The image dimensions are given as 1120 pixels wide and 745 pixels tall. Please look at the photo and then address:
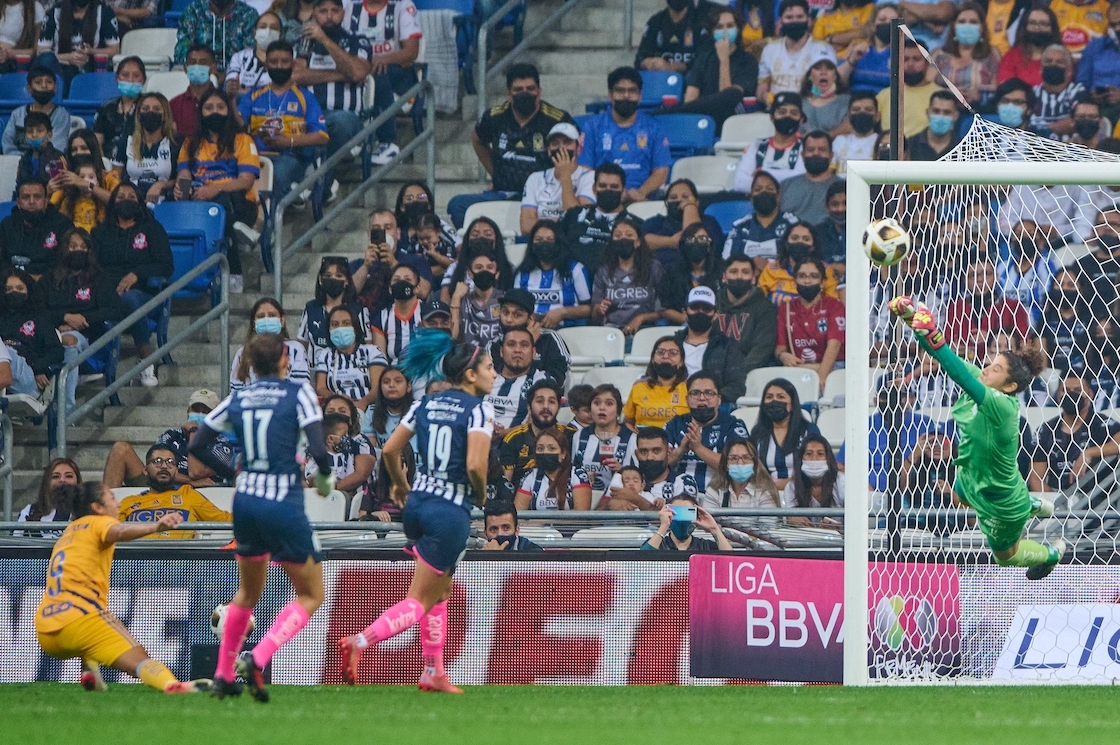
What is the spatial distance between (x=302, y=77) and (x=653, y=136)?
3239 mm

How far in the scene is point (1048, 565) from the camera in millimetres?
8789

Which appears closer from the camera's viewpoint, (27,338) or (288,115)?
(27,338)

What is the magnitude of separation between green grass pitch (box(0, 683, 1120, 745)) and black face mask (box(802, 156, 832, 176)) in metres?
5.36

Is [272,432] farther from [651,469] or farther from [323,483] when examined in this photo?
[651,469]

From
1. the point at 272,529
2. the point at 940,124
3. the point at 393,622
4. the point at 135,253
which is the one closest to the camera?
the point at 272,529

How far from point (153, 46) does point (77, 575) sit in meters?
7.88

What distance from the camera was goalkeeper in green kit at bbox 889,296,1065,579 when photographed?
332 inches

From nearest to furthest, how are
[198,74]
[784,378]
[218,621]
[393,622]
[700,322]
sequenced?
1. [393,622]
2. [218,621]
3. [784,378]
4. [700,322]
5. [198,74]

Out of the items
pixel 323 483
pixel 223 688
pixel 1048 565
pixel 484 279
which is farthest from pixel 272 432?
pixel 484 279

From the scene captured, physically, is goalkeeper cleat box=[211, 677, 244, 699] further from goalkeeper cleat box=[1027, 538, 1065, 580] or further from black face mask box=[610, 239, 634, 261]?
black face mask box=[610, 239, 634, 261]

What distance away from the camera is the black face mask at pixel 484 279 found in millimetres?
12555

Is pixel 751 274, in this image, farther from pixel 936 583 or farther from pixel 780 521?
pixel 936 583

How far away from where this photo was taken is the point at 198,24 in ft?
48.3

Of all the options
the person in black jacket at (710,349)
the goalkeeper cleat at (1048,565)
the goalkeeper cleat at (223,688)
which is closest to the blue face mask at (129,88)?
the person in black jacket at (710,349)
